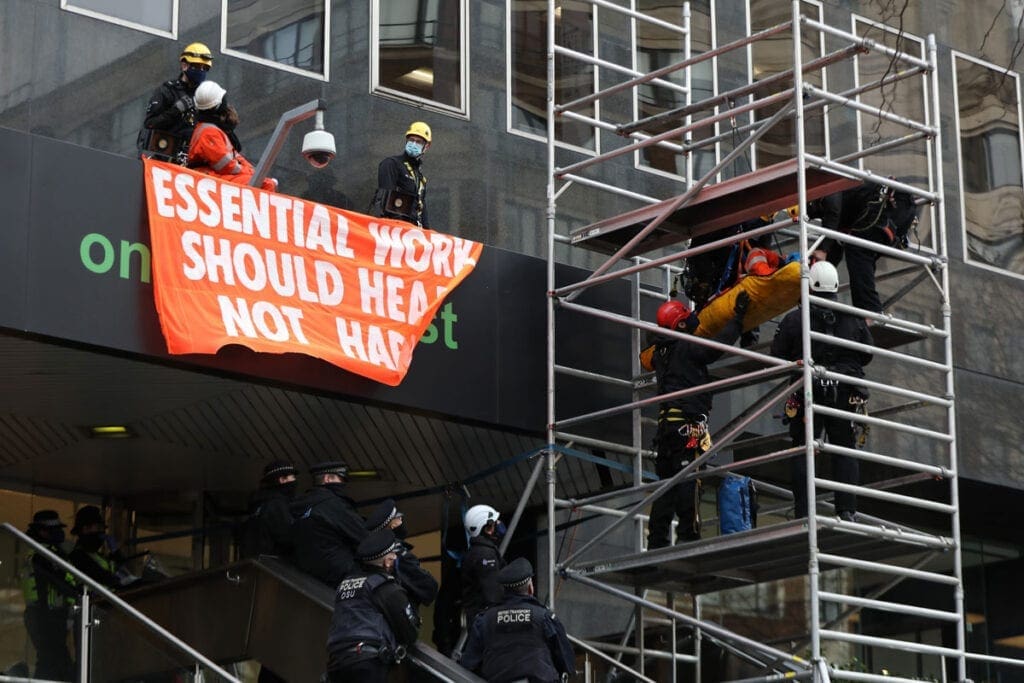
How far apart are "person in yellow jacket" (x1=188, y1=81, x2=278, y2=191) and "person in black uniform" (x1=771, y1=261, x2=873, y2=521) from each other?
4374 mm

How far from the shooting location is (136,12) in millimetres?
16469

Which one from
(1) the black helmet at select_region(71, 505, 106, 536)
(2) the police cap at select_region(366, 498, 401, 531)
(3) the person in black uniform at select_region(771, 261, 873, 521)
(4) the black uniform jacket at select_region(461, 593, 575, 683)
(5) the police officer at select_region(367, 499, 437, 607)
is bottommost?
(4) the black uniform jacket at select_region(461, 593, 575, 683)

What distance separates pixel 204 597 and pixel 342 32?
558cm

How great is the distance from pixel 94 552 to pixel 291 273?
134 inches

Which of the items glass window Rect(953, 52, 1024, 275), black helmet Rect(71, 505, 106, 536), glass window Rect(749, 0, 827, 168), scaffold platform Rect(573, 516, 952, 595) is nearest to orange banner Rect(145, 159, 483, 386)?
scaffold platform Rect(573, 516, 952, 595)

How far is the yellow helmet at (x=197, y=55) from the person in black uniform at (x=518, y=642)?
190 inches

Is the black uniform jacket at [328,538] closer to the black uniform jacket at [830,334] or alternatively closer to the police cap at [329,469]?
the police cap at [329,469]

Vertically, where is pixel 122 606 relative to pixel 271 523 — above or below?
below

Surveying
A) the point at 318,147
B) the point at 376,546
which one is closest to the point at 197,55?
the point at 318,147

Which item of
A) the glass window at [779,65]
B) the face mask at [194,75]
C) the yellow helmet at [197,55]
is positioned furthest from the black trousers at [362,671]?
the glass window at [779,65]

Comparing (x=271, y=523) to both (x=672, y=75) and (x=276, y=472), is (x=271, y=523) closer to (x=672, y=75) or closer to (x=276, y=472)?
(x=276, y=472)

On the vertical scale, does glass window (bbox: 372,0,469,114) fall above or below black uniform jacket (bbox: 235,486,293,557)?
above

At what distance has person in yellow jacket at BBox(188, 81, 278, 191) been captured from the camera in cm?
1532

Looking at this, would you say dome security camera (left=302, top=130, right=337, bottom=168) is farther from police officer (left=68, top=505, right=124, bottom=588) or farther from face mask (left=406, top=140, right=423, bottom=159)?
police officer (left=68, top=505, right=124, bottom=588)
